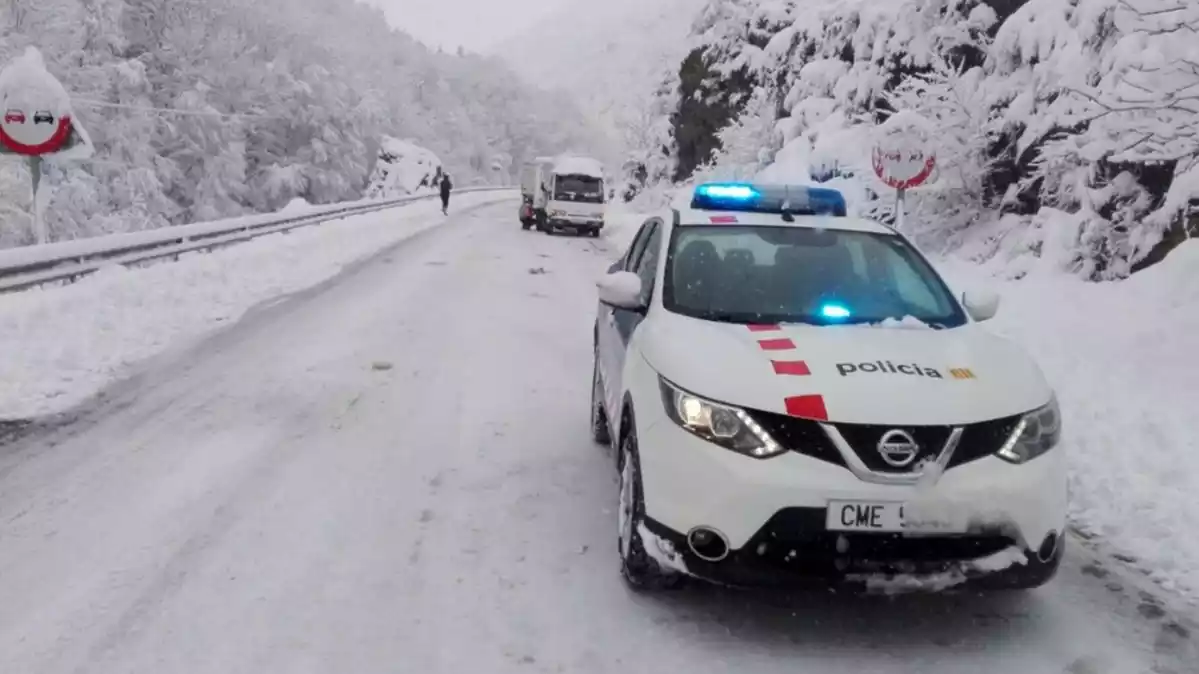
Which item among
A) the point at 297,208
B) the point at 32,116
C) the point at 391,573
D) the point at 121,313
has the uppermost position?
the point at 32,116

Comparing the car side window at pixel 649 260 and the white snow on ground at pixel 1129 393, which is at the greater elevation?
the car side window at pixel 649 260

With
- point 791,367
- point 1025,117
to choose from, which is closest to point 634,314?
point 791,367

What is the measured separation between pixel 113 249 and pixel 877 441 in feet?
49.8

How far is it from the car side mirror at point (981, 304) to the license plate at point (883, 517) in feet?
6.43

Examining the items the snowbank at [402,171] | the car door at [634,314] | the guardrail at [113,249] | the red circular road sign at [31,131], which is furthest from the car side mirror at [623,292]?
the snowbank at [402,171]

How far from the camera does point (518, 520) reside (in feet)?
18.3

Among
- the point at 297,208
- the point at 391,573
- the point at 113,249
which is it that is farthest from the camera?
the point at 297,208

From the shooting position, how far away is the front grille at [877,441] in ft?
13.0

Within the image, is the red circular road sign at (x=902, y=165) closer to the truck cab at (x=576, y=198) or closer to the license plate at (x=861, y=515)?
the license plate at (x=861, y=515)

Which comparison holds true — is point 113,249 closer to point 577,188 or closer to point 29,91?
point 29,91

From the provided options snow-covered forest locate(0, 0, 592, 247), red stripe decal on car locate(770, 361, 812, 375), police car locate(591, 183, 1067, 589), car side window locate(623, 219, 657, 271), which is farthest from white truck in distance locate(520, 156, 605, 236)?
red stripe decal on car locate(770, 361, 812, 375)

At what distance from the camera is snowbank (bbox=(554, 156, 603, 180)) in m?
35.3

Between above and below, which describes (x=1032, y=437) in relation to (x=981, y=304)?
below

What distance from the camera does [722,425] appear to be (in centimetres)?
416
